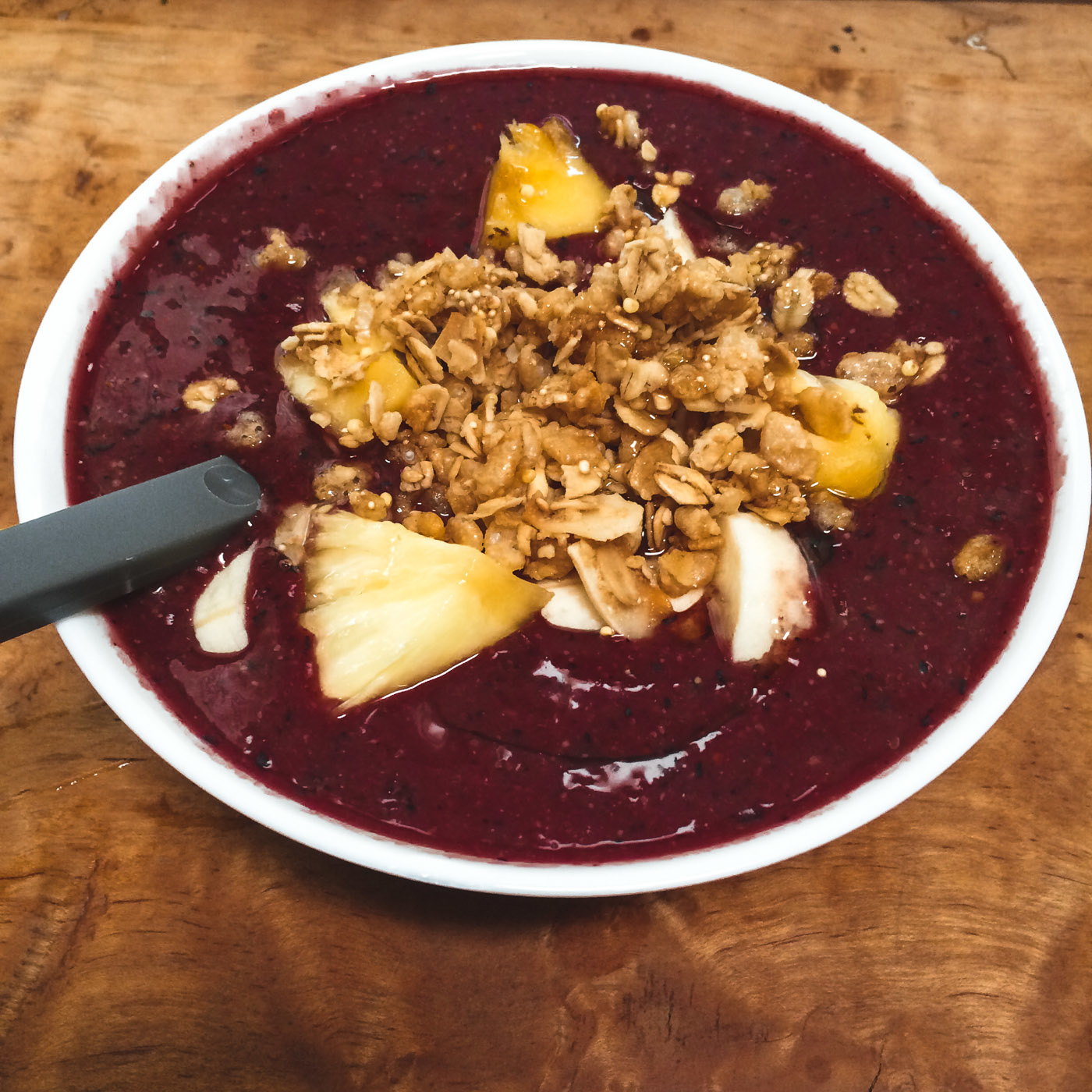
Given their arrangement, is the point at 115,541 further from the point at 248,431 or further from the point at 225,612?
the point at 248,431

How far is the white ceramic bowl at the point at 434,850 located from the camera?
44.7 inches

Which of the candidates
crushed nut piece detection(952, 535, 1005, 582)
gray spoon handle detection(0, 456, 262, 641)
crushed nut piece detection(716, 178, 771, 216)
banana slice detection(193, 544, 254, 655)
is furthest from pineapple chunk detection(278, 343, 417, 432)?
crushed nut piece detection(952, 535, 1005, 582)

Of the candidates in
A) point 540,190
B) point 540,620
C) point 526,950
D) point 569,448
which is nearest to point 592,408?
point 569,448

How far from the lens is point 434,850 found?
3.82 feet

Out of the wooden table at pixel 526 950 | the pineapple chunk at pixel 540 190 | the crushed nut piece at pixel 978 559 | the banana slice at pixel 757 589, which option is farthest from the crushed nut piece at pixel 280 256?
the crushed nut piece at pixel 978 559

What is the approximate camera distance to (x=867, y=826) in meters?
1.46

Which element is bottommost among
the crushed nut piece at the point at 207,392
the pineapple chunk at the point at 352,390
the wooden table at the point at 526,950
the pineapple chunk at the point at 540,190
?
the wooden table at the point at 526,950

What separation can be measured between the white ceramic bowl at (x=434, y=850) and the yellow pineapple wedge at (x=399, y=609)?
0.68 ft

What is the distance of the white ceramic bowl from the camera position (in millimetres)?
1135

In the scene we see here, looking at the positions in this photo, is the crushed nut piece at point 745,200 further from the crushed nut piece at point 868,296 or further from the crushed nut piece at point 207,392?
the crushed nut piece at point 207,392

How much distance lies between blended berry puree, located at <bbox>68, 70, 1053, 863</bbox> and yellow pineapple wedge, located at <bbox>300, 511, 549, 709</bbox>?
0.11 ft

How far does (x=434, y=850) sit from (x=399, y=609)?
0.33 m

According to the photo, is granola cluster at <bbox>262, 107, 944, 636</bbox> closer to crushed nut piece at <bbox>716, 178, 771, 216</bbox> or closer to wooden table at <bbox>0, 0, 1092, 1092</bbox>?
crushed nut piece at <bbox>716, 178, 771, 216</bbox>

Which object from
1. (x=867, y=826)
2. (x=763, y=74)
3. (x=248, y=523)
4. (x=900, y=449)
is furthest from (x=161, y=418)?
(x=763, y=74)
